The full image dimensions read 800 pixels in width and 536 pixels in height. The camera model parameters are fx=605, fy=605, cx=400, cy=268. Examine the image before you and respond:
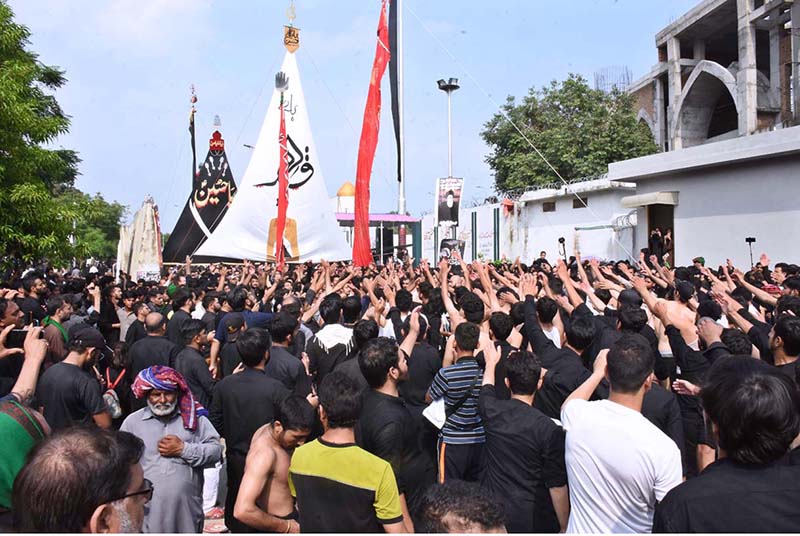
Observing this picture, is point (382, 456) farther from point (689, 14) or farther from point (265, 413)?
point (689, 14)

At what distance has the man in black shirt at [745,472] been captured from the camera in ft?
5.82

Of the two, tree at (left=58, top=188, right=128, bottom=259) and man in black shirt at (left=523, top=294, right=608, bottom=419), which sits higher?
tree at (left=58, top=188, right=128, bottom=259)

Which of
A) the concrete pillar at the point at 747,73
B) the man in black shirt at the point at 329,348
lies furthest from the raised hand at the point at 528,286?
the concrete pillar at the point at 747,73

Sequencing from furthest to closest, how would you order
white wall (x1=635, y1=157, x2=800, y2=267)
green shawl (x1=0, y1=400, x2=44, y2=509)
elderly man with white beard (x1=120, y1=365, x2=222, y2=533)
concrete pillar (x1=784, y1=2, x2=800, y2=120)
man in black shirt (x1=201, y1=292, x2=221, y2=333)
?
1. concrete pillar (x1=784, y1=2, x2=800, y2=120)
2. white wall (x1=635, y1=157, x2=800, y2=267)
3. man in black shirt (x1=201, y1=292, x2=221, y2=333)
4. elderly man with white beard (x1=120, y1=365, x2=222, y2=533)
5. green shawl (x1=0, y1=400, x2=44, y2=509)

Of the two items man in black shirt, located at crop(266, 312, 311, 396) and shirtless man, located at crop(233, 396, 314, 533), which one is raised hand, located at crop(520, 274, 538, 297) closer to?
man in black shirt, located at crop(266, 312, 311, 396)

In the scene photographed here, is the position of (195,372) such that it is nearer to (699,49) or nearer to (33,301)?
(33,301)

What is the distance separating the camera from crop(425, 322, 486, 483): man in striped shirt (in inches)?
139

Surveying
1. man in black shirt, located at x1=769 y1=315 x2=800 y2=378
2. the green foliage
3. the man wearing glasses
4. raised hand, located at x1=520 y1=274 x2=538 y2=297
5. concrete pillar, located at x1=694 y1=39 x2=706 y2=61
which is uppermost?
concrete pillar, located at x1=694 y1=39 x2=706 y2=61

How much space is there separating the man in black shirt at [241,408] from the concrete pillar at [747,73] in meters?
26.2

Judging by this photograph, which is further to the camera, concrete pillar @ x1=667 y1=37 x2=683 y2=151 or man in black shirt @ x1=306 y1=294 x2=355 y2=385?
concrete pillar @ x1=667 y1=37 x2=683 y2=151

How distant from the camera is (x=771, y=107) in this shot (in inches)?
1006

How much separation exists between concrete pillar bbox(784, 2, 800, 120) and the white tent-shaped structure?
703 inches

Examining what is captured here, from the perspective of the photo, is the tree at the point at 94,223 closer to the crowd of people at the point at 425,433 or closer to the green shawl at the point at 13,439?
the crowd of people at the point at 425,433

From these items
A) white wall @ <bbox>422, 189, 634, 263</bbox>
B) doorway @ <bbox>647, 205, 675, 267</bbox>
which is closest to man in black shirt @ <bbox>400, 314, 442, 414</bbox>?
white wall @ <bbox>422, 189, 634, 263</bbox>
